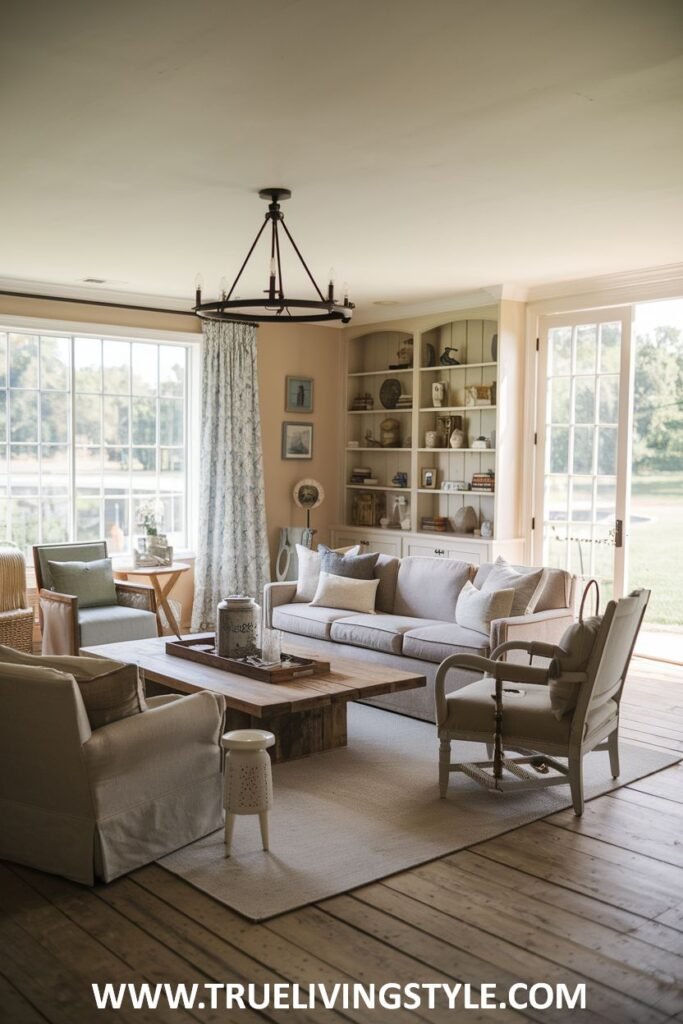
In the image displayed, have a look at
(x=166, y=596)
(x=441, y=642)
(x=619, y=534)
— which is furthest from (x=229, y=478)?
(x=441, y=642)

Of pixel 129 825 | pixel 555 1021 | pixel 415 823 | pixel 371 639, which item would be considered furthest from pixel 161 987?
pixel 371 639

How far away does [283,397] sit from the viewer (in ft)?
28.6

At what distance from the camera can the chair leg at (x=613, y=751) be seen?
4504 mm

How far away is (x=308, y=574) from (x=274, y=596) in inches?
11.1

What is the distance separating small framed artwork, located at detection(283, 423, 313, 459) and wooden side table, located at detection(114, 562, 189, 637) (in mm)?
1650

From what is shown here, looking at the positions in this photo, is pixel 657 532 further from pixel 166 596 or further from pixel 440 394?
pixel 166 596

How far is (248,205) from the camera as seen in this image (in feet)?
15.9

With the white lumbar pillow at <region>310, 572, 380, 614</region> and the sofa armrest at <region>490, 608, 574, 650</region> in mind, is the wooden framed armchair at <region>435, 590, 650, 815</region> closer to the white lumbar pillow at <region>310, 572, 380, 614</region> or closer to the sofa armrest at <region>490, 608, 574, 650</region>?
the sofa armrest at <region>490, 608, 574, 650</region>

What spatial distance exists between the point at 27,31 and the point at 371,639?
3815 millimetres

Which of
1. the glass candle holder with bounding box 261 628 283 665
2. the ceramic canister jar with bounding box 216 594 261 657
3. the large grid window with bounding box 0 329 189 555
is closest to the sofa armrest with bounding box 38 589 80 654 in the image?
the large grid window with bounding box 0 329 189 555

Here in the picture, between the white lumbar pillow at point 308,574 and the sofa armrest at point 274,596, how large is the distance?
0.05 metres

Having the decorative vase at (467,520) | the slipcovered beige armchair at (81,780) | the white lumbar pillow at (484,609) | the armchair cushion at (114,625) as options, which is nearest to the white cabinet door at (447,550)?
the decorative vase at (467,520)

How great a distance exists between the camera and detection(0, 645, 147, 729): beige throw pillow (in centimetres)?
336

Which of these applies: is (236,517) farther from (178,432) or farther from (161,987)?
(161,987)
